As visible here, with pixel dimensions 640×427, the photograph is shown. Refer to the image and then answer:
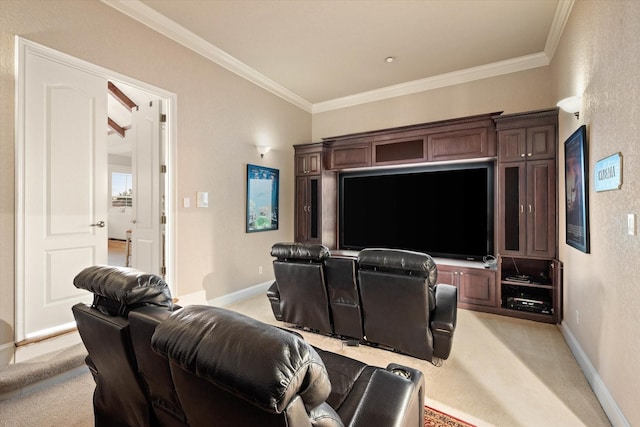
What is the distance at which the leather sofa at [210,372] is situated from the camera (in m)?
0.69

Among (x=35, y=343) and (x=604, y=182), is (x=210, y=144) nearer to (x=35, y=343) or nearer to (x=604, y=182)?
(x=35, y=343)

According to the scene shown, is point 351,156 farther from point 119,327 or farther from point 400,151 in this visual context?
point 119,327

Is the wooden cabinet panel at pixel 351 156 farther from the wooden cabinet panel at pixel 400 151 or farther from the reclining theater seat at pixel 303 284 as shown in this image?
the reclining theater seat at pixel 303 284

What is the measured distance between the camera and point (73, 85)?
2682mm

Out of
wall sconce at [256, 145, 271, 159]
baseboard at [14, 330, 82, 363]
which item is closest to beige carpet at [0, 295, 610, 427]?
baseboard at [14, 330, 82, 363]

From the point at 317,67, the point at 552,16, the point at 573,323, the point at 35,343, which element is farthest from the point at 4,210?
the point at 552,16

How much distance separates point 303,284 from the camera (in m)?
2.68

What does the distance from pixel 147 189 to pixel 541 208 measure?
4.84 m

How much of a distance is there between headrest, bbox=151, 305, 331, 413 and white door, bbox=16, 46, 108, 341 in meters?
2.50

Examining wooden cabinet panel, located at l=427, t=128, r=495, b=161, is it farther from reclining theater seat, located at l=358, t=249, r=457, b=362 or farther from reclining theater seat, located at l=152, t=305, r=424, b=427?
reclining theater seat, located at l=152, t=305, r=424, b=427

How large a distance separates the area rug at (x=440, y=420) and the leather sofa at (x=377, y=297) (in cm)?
50

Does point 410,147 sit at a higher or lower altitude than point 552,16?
lower

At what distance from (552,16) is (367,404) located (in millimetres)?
4215

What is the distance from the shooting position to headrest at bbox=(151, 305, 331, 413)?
65 centimetres
